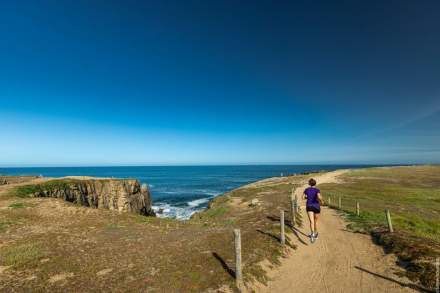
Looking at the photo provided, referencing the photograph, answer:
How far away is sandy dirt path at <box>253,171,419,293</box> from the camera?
1002cm

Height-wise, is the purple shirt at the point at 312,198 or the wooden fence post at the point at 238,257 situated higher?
the purple shirt at the point at 312,198

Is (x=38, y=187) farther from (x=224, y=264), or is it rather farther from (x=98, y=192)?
(x=224, y=264)

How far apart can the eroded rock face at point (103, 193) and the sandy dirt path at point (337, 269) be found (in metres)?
30.8

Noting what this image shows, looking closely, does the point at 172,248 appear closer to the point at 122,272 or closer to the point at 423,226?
the point at 122,272

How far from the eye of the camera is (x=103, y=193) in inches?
1510

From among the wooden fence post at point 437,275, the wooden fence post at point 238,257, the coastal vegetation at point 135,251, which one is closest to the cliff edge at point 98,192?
the coastal vegetation at point 135,251

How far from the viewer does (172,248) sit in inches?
567

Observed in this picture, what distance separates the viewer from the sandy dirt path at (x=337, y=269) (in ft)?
32.9

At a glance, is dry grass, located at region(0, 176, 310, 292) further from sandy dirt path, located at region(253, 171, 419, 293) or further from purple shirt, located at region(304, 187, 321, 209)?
purple shirt, located at region(304, 187, 321, 209)

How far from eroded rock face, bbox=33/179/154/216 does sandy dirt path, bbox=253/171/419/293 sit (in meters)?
30.8

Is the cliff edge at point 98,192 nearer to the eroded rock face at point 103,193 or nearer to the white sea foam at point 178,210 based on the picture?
the eroded rock face at point 103,193

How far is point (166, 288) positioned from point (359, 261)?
397 inches

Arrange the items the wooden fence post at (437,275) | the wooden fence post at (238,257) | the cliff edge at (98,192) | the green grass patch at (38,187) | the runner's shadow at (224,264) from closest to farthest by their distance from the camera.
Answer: the wooden fence post at (437,275) → the wooden fence post at (238,257) → the runner's shadow at (224,264) → the green grass patch at (38,187) → the cliff edge at (98,192)

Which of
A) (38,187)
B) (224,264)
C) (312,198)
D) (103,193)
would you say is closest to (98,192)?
(103,193)
